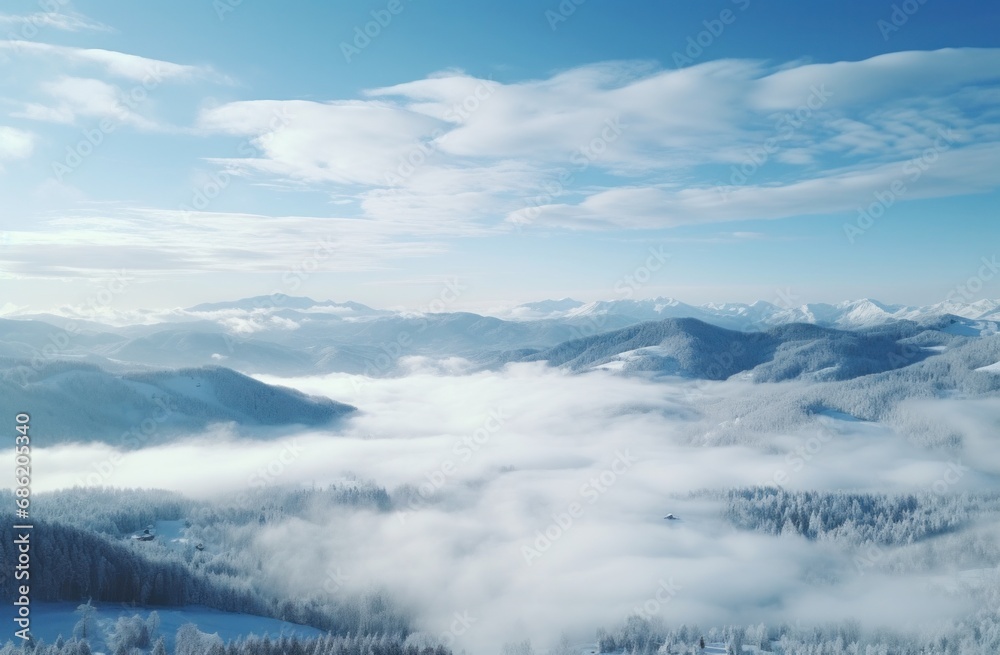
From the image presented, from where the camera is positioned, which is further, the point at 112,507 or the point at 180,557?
the point at 112,507

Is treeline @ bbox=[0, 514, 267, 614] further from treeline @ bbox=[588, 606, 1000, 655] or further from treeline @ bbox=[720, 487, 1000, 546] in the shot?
treeline @ bbox=[720, 487, 1000, 546]

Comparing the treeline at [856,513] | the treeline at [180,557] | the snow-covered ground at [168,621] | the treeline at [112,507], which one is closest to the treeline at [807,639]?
the treeline at [856,513]

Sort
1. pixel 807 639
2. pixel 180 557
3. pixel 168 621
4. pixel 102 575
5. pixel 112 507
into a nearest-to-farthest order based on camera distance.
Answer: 1. pixel 168 621
2. pixel 102 575
3. pixel 807 639
4. pixel 180 557
5. pixel 112 507

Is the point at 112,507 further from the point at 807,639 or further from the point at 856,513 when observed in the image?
the point at 856,513

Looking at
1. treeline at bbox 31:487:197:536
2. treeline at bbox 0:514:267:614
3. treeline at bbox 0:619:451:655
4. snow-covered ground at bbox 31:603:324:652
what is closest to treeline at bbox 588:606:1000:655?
treeline at bbox 0:619:451:655

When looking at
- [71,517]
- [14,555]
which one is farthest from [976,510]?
[71,517]

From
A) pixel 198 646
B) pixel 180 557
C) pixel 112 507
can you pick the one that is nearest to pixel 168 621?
pixel 198 646

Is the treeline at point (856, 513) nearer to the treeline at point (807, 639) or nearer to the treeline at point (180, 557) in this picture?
the treeline at point (807, 639)

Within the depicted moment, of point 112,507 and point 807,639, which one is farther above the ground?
point 112,507
